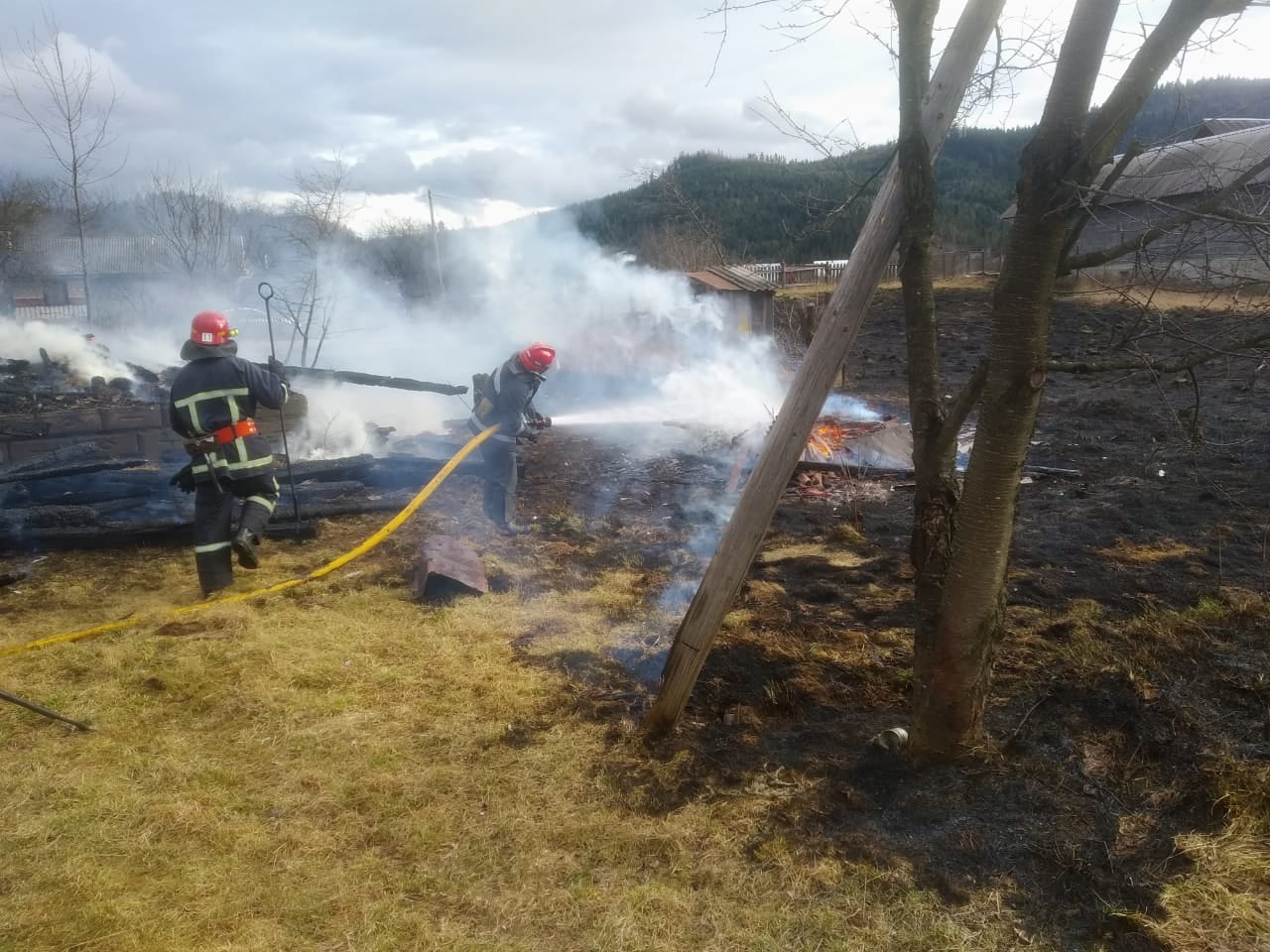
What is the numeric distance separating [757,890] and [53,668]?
430 cm

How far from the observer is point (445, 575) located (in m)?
6.05

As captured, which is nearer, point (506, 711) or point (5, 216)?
point (506, 711)

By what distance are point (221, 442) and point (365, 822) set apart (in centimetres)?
357

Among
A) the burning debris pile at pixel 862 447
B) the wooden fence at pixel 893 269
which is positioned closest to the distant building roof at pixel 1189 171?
the burning debris pile at pixel 862 447

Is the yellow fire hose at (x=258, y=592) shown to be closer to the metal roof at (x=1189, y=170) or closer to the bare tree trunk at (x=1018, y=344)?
the bare tree trunk at (x=1018, y=344)

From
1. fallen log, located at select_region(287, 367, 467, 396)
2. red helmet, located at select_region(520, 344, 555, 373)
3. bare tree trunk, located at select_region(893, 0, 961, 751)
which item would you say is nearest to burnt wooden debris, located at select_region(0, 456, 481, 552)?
fallen log, located at select_region(287, 367, 467, 396)

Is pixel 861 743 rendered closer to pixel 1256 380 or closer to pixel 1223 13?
pixel 1223 13

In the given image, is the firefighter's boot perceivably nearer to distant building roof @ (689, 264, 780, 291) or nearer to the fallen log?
the fallen log

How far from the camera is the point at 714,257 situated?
24094 mm

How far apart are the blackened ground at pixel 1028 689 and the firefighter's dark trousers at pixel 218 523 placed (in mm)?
2283

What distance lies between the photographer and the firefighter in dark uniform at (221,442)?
587 cm

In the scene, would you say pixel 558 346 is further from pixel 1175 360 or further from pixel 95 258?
pixel 95 258

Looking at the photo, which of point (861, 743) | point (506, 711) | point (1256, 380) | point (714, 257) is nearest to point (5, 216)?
point (714, 257)

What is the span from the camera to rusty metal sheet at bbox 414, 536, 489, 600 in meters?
6.08
